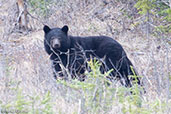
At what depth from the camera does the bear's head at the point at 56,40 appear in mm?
7414

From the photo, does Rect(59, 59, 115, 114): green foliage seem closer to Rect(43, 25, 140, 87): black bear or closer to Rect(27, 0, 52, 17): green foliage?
Rect(43, 25, 140, 87): black bear

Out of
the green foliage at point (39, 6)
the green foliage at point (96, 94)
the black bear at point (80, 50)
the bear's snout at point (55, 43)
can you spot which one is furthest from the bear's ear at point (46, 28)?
the green foliage at point (39, 6)

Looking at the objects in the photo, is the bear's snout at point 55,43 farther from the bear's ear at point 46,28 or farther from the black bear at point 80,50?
the bear's ear at point 46,28

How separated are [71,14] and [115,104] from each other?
991 centimetres

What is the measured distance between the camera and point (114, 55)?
770 cm

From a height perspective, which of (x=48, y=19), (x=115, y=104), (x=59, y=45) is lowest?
(x=115, y=104)

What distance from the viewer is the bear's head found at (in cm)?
741

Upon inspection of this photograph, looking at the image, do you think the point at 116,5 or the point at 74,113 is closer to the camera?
the point at 74,113

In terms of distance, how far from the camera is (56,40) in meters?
7.41

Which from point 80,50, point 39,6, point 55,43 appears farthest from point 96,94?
point 39,6

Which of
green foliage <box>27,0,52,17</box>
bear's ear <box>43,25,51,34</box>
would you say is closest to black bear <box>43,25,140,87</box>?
bear's ear <box>43,25,51,34</box>

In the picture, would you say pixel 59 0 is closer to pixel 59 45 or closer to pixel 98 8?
pixel 98 8

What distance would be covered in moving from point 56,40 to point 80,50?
60 centimetres

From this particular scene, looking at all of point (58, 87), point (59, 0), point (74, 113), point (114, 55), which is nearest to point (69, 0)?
point (59, 0)
